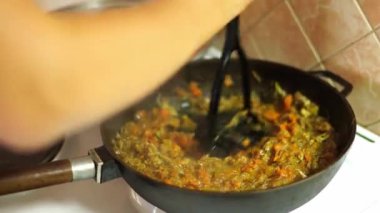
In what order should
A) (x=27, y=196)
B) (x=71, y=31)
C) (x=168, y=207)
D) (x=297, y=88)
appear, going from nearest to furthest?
(x=71, y=31), (x=168, y=207), (x=27, y=196), (x=297, y=88)

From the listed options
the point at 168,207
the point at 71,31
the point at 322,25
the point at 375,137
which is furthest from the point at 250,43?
the point at 71,31

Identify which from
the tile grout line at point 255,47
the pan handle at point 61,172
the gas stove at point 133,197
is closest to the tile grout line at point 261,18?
the tile grout line at point 255,47

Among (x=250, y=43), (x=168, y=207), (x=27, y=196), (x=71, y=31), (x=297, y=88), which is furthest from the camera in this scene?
(x=250, y=43)

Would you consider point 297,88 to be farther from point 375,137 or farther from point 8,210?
point 8,210

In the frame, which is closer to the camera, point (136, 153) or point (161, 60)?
point (161, 60)

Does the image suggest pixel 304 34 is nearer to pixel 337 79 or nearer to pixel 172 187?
pixel 337 79

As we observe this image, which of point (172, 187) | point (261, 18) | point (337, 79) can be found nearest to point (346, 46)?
point (337, 79)
